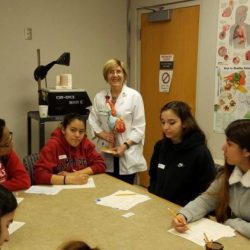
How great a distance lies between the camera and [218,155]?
12.0 feet

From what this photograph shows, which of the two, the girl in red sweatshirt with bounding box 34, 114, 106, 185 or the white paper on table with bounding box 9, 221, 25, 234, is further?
the girl in red sweatshirt with bounding box 34, 114, 106, 185

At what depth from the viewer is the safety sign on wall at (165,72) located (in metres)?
4.11

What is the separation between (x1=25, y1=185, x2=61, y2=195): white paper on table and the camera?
2316 millimetres

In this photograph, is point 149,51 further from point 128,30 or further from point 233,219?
point 233,219

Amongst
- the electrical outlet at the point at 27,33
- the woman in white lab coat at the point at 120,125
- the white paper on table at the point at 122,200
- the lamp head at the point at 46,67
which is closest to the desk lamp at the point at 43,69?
the lamp head at the point at 46,67

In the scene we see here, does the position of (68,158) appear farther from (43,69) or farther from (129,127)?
(43,69)

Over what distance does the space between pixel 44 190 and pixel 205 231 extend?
1.06 m

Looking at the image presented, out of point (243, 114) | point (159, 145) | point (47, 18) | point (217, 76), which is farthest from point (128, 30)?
point (159, 145)

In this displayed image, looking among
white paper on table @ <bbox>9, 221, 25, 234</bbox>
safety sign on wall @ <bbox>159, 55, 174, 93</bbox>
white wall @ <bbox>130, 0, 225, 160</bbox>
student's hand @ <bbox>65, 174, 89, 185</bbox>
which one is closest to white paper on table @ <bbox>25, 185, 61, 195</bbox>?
student's hand @ <bbox>65, 174, 89, 185</bbox>

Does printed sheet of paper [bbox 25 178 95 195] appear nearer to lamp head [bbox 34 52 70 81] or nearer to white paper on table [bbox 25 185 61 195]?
white paper on table [bbox 25 185 61 195]

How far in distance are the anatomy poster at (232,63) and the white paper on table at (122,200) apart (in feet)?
5.19

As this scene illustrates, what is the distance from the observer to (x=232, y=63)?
11.3ft

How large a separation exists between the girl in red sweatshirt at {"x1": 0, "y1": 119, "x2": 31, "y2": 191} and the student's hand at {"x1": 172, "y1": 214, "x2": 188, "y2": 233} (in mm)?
1045

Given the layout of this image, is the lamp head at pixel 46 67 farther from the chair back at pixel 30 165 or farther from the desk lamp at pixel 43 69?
the chair back at pixel 30 165
